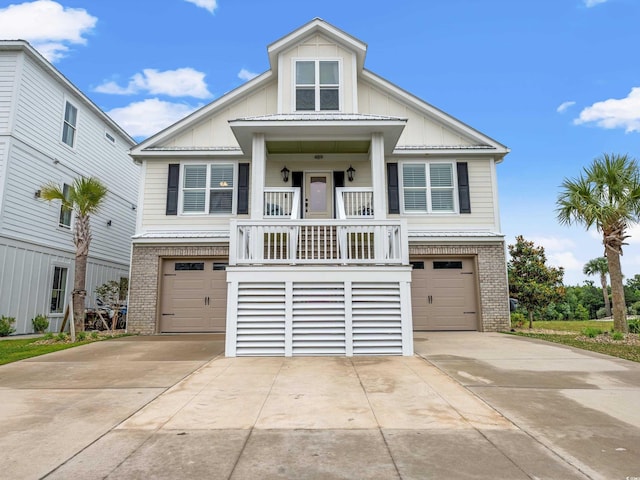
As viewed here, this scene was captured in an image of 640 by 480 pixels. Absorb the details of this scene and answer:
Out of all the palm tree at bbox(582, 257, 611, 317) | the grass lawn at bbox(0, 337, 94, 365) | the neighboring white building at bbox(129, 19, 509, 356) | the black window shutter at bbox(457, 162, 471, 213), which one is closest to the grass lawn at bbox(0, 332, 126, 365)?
the grass lawn at bbox(0, 337, 94, 365)

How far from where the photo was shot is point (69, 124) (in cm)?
1387

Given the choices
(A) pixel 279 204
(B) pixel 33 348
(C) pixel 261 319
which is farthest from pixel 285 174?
(B) pixel 33 348

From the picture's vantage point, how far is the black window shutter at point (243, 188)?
11211mm

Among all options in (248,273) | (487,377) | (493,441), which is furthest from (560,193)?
(493,441)

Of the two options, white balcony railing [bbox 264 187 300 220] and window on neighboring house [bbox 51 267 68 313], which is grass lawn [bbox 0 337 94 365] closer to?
window on neighboring house [bbox 51 267 68 313]

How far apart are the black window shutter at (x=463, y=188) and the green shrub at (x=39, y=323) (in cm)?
1310

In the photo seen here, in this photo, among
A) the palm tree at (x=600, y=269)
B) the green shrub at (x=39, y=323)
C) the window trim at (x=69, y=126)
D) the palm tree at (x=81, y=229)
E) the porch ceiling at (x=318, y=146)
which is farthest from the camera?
the palm tree at (x=600, y=269)

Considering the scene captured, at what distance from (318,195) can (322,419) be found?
8289 millimetres

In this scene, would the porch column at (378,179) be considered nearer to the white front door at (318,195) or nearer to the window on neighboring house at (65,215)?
the white front door at (318,195)

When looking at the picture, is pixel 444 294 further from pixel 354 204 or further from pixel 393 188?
pixel 354 204

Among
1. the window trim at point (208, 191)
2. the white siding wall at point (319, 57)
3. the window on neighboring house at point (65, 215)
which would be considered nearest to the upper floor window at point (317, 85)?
the white siding wall at point (319, 57)

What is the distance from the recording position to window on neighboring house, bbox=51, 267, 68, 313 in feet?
41.6

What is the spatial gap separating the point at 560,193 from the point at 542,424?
935cm

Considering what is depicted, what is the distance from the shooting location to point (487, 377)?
504 centimetres
